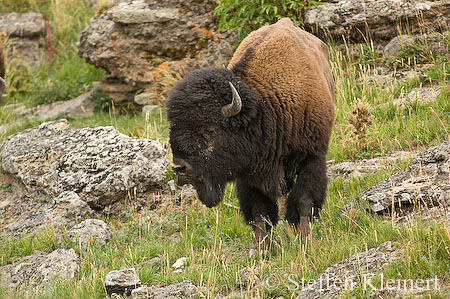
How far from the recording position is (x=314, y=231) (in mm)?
6055

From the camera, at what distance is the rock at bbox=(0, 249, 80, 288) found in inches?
223

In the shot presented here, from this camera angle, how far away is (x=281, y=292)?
4660 millimetres

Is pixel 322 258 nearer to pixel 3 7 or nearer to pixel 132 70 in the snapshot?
pixel 132 70

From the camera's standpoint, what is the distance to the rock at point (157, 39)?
431 inches

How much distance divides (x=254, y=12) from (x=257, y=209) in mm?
4504

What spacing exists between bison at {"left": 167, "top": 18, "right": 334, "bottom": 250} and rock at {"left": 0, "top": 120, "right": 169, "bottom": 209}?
183cm

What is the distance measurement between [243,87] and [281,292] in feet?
6.39

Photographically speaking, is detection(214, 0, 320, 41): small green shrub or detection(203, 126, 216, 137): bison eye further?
detection(214, 0, 320, 41): small green shrub

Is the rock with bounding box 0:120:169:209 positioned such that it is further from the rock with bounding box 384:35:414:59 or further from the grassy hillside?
the rock with bounding box 384:35:414:59

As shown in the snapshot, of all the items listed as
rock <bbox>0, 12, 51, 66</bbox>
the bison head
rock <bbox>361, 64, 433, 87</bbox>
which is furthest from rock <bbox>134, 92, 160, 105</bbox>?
the bison head

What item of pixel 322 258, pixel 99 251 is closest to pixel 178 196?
pixel 99 251

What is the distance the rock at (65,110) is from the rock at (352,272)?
24.0ft

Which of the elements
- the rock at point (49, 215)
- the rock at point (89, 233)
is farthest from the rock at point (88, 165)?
the rock at point (89, 233)

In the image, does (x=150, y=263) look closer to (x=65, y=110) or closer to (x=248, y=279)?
(x=248, y=279)
